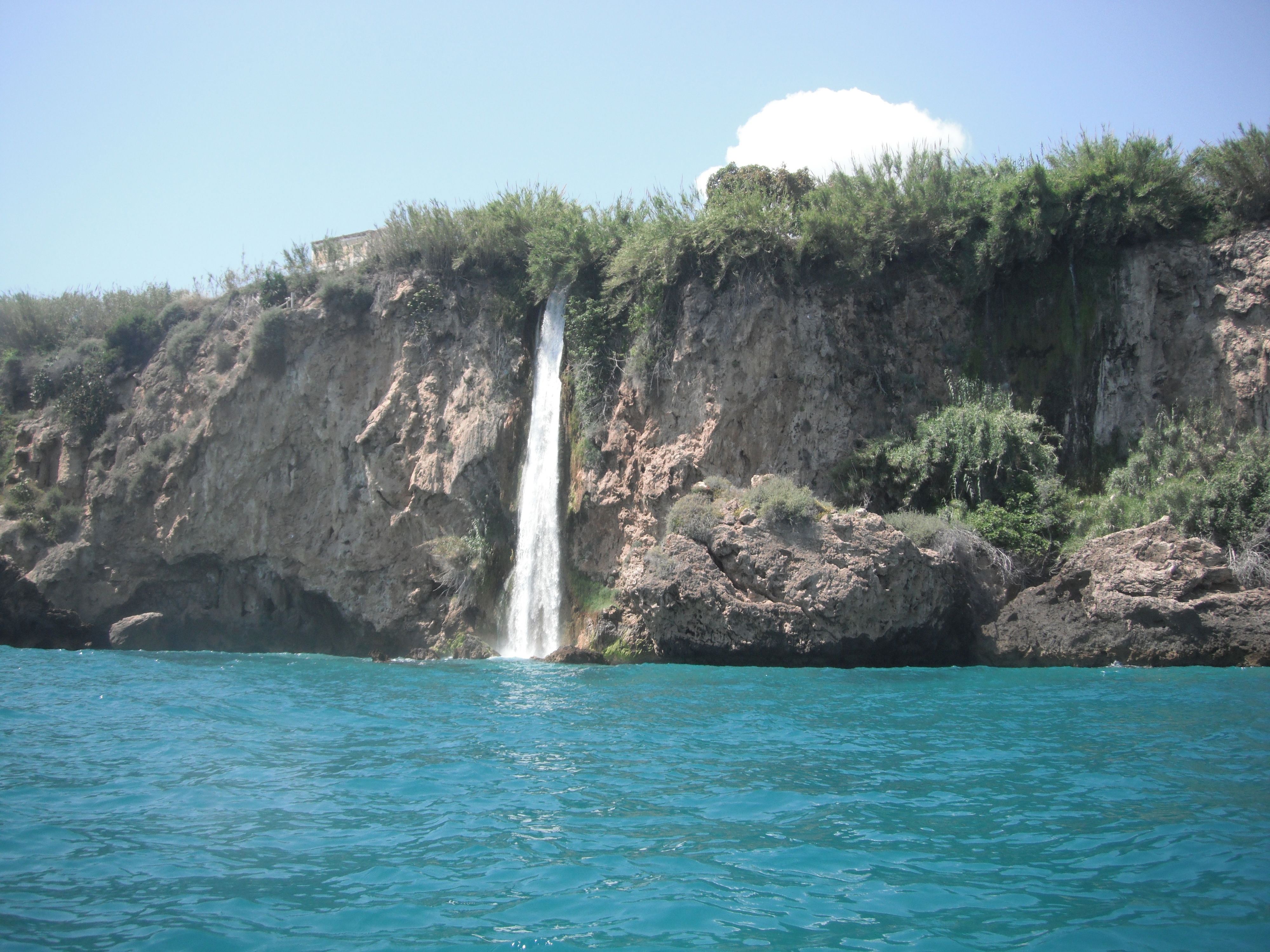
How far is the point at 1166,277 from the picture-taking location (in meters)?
18.0

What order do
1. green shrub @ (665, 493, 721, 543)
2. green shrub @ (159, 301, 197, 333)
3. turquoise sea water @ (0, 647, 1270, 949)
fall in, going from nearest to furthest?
turquoise sea water @ (0, 647, 1270, 949) → green shrub @ (665, 493, 721, 543) → green shrub @ (159, 301, 197, 333)

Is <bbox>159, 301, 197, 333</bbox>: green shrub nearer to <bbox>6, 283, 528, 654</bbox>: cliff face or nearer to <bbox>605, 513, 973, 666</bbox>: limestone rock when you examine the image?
<bbox>6, 283, 528, 654</bbox>: cliff face

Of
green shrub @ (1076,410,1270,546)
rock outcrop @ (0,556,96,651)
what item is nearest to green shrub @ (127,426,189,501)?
rock outcrop @ (0,556,96,651)

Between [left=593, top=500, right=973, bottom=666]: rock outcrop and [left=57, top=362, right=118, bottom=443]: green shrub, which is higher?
[left=57, top=362, right=118, bottom=443]: green shrub

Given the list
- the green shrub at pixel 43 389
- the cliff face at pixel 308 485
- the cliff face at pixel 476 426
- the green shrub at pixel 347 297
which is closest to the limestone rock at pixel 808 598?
the cliff face at pixel 476 426

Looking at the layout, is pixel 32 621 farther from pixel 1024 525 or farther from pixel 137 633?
pixel 1024 525

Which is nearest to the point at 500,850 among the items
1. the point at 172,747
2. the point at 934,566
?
the point at 172,747

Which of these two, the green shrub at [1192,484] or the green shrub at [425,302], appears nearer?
the green shrub at [1192,484]

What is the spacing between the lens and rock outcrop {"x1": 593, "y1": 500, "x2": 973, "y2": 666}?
1405 cm

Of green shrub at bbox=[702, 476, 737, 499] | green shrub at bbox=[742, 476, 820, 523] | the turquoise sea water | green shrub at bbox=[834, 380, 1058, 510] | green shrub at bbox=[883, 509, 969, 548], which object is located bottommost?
the turquoise sea water

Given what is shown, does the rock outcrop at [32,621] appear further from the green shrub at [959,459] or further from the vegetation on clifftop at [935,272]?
the green shrub at [959,459]

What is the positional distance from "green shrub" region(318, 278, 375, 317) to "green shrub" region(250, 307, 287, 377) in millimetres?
1370

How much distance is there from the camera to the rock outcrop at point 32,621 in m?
21.9

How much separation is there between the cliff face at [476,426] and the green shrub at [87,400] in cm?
51
